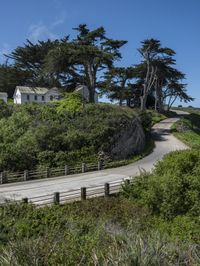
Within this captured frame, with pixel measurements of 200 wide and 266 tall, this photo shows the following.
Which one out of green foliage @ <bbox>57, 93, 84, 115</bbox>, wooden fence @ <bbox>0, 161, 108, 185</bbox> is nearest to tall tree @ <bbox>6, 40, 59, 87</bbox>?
green foliage @ <bbox>57, 93, 84, 115</bbox>

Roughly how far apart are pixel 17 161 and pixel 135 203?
44.8ft

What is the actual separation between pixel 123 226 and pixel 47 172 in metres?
13.4

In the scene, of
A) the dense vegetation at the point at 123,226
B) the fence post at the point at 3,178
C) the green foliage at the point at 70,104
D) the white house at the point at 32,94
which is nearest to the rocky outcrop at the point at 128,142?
the green foliage at the point at 70,104

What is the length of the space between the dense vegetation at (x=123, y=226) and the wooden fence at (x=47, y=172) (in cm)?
820

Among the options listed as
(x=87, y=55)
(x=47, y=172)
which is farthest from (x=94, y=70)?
(x=47, y=172)

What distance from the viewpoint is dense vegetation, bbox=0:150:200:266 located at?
6.57 metres

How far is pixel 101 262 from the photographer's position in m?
6.57

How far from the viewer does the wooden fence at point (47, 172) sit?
26.9 meters

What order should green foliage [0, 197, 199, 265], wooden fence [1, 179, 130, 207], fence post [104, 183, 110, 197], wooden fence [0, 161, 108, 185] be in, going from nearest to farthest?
green foliage [0, 197, 199, 265], wooden fence [1, 179, 130, 207], fence post [104, 183, 110, 197], wooden fence [0, 161, 108, 185]

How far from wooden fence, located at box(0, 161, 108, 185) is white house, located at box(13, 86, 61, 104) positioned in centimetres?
3129

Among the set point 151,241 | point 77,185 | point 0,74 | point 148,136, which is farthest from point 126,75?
point 151,241

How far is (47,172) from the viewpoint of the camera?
93.2 feet

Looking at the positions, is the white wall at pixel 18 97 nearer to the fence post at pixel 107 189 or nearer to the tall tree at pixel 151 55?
the tall tree at pixel 151 55

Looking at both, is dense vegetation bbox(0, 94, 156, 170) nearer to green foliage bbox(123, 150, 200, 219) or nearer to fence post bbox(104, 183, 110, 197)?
fence post bbox(104, 183, 110, 197)
